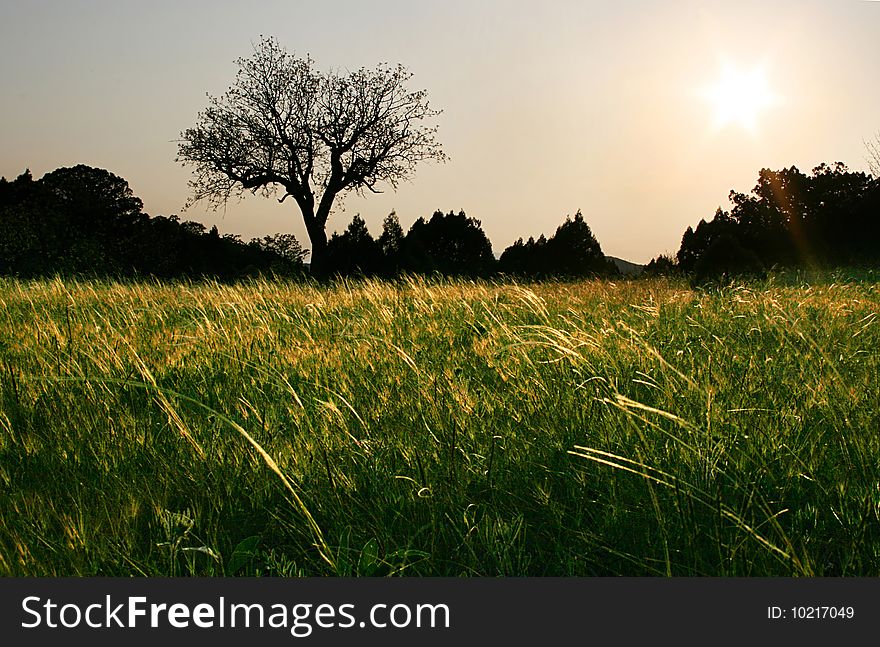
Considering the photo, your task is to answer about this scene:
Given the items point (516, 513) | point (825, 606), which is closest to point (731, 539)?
point (825, 606)

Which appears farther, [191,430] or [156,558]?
[191,430]

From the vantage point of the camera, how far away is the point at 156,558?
5.88 ft

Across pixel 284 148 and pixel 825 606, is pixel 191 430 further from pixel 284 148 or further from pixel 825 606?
pixel 284 148

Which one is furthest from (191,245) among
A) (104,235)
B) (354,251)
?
(354,251)

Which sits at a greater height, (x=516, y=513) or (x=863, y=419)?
(x=863, y=419)

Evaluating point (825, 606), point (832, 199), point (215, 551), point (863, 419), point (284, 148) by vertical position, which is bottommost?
point (825, 606)

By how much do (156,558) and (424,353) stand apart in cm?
250

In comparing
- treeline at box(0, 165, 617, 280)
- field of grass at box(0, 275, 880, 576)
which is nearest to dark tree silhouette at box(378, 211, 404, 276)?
treeline at box(0, 165, 617, 280)

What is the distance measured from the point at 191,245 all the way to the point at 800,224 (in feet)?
83.2

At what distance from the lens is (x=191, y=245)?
29.6 m

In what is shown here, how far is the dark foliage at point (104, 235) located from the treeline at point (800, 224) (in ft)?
51.5

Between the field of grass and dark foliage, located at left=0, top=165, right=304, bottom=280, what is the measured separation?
23.2 meters

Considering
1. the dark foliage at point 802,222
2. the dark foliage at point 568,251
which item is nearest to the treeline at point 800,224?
the dark foliage at point 802,222

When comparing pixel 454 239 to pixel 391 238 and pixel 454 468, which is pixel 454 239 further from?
pixel 454 468
